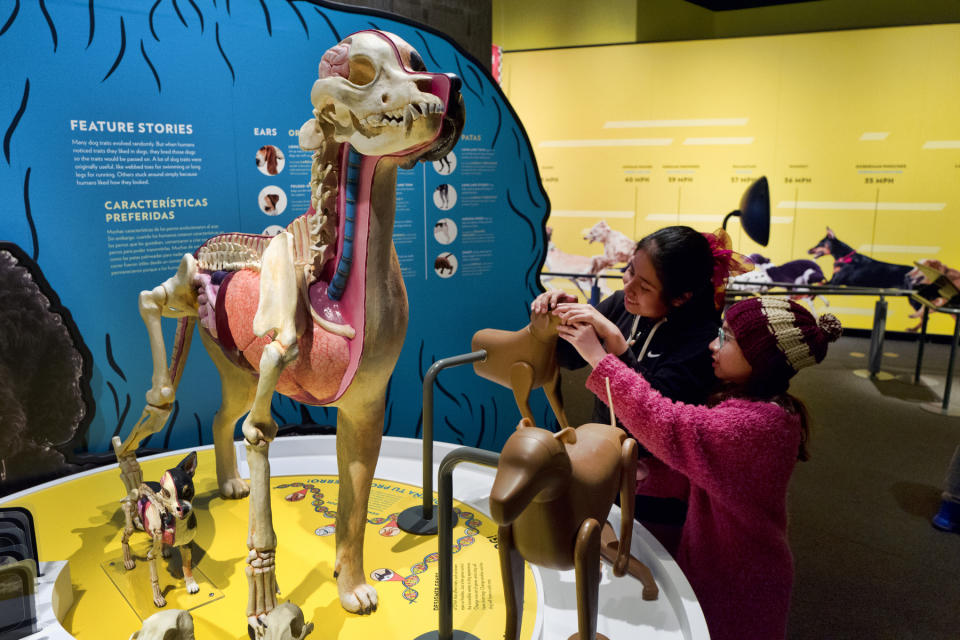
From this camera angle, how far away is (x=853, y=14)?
5.10m

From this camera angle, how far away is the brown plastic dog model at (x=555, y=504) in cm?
83

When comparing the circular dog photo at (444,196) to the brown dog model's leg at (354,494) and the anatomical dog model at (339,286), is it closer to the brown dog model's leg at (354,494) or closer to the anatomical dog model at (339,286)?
the anatomical dog model at (339,286)

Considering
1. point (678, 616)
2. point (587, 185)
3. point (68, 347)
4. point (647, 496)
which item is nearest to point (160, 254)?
point (68, 347)

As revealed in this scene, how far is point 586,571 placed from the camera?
0.89 meters

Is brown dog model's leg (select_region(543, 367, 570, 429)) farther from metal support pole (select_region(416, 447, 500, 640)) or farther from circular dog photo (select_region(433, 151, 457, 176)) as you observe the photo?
circular dog photo (select_region(433, 151, 457, 176))

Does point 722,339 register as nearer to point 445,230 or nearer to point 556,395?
point 556,395

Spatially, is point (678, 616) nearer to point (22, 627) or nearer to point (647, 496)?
point (647, 496)

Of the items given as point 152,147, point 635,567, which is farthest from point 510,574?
point 152,147

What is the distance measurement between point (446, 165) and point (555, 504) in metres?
2.07

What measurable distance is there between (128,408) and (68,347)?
289mm

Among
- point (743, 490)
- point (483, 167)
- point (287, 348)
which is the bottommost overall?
point (743, 490)

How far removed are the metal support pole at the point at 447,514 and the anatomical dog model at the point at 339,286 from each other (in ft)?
1.15

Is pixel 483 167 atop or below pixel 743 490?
atop

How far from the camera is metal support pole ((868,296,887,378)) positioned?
4.53 meters
